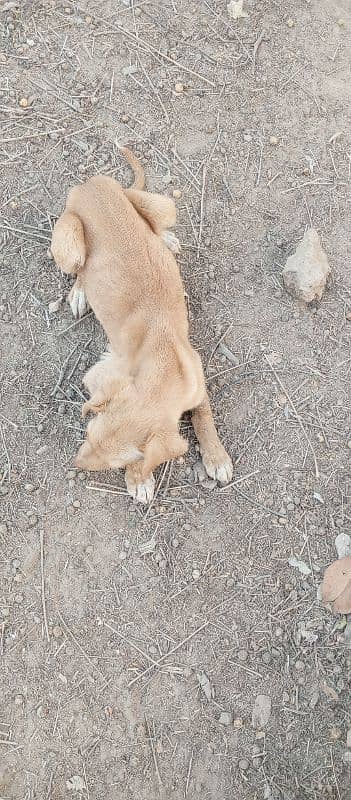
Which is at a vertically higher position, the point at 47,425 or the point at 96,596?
the point at 47,425

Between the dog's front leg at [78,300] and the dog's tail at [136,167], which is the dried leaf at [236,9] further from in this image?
the dog's front leg at [78,300]

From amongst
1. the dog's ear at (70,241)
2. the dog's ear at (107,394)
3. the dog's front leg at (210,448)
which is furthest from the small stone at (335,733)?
the dog's ear at (70,241)

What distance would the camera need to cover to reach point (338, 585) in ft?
16.0

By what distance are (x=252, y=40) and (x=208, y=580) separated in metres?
4.43

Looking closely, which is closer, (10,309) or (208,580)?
(208,580)

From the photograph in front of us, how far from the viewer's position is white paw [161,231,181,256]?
5.55 m

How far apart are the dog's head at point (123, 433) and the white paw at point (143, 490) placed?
0.75 meters

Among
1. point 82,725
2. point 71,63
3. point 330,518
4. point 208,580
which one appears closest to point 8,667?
point 82,725

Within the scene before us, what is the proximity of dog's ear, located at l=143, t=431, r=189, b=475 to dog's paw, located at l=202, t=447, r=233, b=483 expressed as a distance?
73cm

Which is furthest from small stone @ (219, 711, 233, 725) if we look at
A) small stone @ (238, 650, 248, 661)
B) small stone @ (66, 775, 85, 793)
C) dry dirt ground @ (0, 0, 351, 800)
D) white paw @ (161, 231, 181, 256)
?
white paw @ (161, 231, 181, 256)

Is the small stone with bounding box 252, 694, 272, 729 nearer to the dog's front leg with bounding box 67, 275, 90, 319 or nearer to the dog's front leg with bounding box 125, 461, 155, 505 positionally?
the dog's front leg with bounding box 125, 461, 155, 505

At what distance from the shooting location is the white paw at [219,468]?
5078 mm

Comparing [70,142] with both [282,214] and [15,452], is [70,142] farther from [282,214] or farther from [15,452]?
[15,452]

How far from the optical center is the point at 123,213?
16.0 ft
